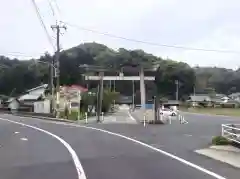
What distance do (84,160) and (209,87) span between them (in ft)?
482

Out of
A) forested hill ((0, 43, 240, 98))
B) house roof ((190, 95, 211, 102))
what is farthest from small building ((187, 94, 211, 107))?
forested hill ((0, 43, 240, 98))

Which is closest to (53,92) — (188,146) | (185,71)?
(188,146)

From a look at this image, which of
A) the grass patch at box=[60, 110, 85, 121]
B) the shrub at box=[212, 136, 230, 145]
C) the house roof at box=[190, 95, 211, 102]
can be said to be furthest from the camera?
the house roof at box=[190, 95, 211, 102]

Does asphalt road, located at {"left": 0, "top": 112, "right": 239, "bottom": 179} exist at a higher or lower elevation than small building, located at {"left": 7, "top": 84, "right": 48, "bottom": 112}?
lower

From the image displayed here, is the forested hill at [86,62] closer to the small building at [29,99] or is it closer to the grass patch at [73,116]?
the small building at [29,99]

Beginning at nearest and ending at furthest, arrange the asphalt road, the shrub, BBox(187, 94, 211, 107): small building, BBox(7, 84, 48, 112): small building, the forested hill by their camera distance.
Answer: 1. the asphalt road
2. the shrub
3. BBox(7, 84, 48, 112): small building
4. the forested hill
5. BBox(187, 94, 211, 107): small building

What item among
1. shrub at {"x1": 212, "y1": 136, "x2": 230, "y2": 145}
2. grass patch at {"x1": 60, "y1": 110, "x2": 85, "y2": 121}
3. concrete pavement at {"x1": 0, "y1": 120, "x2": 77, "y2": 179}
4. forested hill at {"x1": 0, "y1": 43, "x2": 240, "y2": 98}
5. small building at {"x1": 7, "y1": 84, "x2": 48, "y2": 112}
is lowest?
concrete pavement at {"x1": 0, "y1": 120, "x2": 77, "y2": 179}

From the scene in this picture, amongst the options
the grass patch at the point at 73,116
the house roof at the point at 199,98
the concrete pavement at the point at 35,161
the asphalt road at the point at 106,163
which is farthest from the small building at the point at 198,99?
the asphalt road at the point at 106,163

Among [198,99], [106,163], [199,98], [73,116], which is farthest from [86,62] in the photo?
[106,163]

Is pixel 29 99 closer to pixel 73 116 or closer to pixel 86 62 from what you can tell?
pixel 86 62

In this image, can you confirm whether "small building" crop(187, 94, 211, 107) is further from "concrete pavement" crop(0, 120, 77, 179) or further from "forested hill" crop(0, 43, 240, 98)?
"concrete pavement" crop(0, 120, 77, 179)

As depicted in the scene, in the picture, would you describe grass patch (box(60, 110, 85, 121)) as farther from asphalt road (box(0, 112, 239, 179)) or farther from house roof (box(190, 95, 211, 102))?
house roof (box(190, 95, 211, 102))

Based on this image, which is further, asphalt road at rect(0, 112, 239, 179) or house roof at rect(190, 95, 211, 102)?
house roof at rect(190, 95, 211, 102)

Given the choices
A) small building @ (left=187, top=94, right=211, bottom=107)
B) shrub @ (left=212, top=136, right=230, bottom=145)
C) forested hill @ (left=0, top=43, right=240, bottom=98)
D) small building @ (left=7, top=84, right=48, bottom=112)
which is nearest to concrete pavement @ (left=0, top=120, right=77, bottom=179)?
shrub @ (left=212, top=136, right=230, bottom=145)
